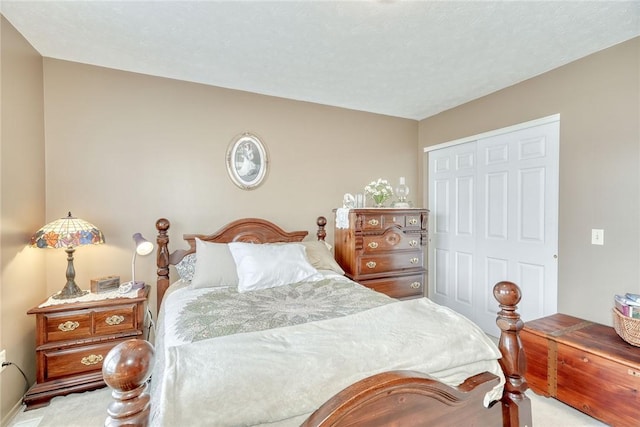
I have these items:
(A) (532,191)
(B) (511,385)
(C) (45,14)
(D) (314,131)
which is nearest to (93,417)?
(B) (511,385)

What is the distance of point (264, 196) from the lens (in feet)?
10.0

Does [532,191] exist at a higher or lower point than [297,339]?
higher

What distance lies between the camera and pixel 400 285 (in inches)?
122

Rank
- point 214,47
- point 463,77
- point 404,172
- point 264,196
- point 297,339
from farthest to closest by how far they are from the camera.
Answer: point 404,172 < point 264,196 < point 463,77 < point 214,47 < point 297,339

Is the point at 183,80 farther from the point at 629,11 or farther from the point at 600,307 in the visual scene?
the point at 600,307

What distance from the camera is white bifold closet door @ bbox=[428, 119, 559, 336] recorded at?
2613 mm

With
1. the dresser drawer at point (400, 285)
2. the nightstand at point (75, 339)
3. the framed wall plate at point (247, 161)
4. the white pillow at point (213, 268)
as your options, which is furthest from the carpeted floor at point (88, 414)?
the framed wall plate at point (247, 161)

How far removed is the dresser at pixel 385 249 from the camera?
294cm

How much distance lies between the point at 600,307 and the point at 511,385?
161 centimetres

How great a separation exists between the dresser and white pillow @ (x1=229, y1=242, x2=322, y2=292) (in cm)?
65

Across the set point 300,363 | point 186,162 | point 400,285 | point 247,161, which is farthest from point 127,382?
point 400,285

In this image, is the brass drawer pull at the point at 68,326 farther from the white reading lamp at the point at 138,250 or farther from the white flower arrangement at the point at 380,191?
the white flower arrangement at the point at 380,191

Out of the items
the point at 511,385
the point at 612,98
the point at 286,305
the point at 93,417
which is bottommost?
the point at 93,417

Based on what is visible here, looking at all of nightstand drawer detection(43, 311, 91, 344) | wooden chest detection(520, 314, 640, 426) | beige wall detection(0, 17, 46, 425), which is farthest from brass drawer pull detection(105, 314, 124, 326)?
wooden chest detection(520, 314, 640, 426)
